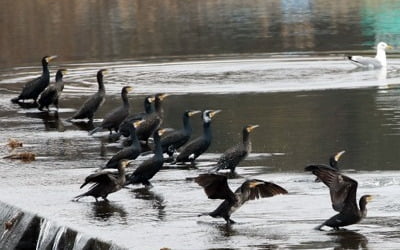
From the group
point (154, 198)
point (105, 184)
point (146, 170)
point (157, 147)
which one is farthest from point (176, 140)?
point (105, 184)

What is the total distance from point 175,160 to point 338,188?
5.08 metres

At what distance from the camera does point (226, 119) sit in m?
21.4

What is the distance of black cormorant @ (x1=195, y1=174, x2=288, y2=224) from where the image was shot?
522 inches

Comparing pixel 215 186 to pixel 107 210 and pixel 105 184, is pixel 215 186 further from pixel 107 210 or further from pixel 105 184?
pixel 105 184

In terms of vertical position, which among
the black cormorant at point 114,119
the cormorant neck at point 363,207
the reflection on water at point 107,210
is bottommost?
the black cormorant at point 114,119

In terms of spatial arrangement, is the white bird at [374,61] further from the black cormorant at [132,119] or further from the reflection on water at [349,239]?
the reflection on water at [349,239]

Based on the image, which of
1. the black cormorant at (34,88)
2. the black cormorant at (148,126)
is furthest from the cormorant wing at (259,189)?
the black cormorant at (34,88)

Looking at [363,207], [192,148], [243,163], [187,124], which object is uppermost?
[363,207]

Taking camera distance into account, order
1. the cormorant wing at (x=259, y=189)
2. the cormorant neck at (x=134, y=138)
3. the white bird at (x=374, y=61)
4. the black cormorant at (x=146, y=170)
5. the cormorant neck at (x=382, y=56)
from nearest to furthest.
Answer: the cormorant wing at (x=259, y=189)
the black cormorant at (x=146, y=170)
the cormorant neck at (x=134, y=138)
the white bird at (x=374, y=61)
the cormorant neck at (x=382, y=56)

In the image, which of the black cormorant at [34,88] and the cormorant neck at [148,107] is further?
the black cormorant at [34,88]

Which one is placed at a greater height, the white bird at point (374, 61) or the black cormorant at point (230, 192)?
the black cormorant at point (230, 192)

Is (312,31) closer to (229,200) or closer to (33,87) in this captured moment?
(33,87)

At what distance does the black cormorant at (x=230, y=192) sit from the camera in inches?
522

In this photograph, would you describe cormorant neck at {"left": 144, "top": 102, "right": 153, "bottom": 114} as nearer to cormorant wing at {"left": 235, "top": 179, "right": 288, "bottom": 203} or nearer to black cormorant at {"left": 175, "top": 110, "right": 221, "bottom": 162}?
black cormorant at {"left": 175, "top": 110, "right": 221, "bottom": 162}
